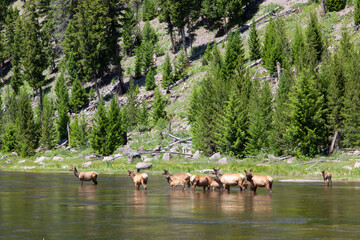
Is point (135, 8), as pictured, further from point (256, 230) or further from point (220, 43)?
point (256, 230)

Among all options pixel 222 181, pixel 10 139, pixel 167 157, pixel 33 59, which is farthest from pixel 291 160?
pixel 33 59

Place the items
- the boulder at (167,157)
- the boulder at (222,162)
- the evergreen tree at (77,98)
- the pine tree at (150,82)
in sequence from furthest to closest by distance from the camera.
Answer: the evergreen tree at (77,98)
the pine tree at (150,82)
the boulder at (167,157)
the boulder at (222,162)

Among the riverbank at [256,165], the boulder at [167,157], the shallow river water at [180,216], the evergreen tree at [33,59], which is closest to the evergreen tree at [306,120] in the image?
the riverbank at [256,165]

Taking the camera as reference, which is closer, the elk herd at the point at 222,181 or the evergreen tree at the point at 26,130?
the elk herd at the point at 222,181

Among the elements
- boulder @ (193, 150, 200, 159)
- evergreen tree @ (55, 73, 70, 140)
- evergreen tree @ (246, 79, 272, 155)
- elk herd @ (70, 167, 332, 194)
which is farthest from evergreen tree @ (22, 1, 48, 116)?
elk herd @ (70, 167, 332, 194)

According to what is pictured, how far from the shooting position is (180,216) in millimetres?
18062

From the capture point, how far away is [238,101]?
60.8m

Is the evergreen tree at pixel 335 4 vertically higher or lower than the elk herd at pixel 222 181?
higher

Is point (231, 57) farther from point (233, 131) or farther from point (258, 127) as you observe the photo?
point (258, 127)

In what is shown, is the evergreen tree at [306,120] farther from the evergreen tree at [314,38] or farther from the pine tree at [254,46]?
the pine tree at [254,46]

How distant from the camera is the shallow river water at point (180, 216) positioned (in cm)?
1433

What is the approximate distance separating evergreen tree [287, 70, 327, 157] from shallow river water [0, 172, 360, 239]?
26.9 metres

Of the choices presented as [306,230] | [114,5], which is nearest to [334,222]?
[306,230]

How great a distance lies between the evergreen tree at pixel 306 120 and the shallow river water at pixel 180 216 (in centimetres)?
2689
